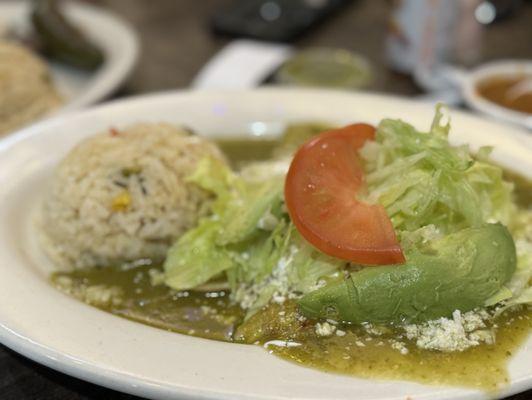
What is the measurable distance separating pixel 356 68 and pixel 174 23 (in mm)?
1619

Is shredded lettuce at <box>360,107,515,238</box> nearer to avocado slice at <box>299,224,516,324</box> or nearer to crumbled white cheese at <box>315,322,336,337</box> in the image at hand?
avocado slice at <box>299,224,516,324</box>

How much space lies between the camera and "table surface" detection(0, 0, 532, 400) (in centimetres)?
396

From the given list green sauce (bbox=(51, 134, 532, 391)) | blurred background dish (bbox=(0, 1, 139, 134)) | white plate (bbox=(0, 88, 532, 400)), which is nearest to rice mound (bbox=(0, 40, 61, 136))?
blurred background dish (bbox=(0, 1, 139, 134))

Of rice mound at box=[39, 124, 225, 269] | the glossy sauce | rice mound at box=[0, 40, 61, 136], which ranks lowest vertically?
rice mound at box=[0, 40, 61, 136]

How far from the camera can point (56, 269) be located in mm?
2227

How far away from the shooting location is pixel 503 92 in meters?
3.24

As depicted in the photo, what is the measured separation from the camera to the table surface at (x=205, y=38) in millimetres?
3959

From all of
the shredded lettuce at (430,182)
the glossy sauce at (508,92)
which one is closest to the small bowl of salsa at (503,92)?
the glossy sauce at (508,92)

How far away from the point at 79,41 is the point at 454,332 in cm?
295

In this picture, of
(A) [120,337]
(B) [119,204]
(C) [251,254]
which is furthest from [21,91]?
(A) [120,337]

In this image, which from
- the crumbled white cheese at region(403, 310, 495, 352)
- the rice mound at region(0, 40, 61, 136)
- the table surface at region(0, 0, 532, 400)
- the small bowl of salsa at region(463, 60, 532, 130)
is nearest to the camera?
the crumbled white cheese at region(403, 310, 495, 352)

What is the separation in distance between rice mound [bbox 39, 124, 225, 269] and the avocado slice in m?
0.65

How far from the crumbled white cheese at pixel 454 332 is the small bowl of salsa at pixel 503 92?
1383 millimetres

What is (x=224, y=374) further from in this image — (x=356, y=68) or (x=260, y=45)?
(x=260, y=45)
